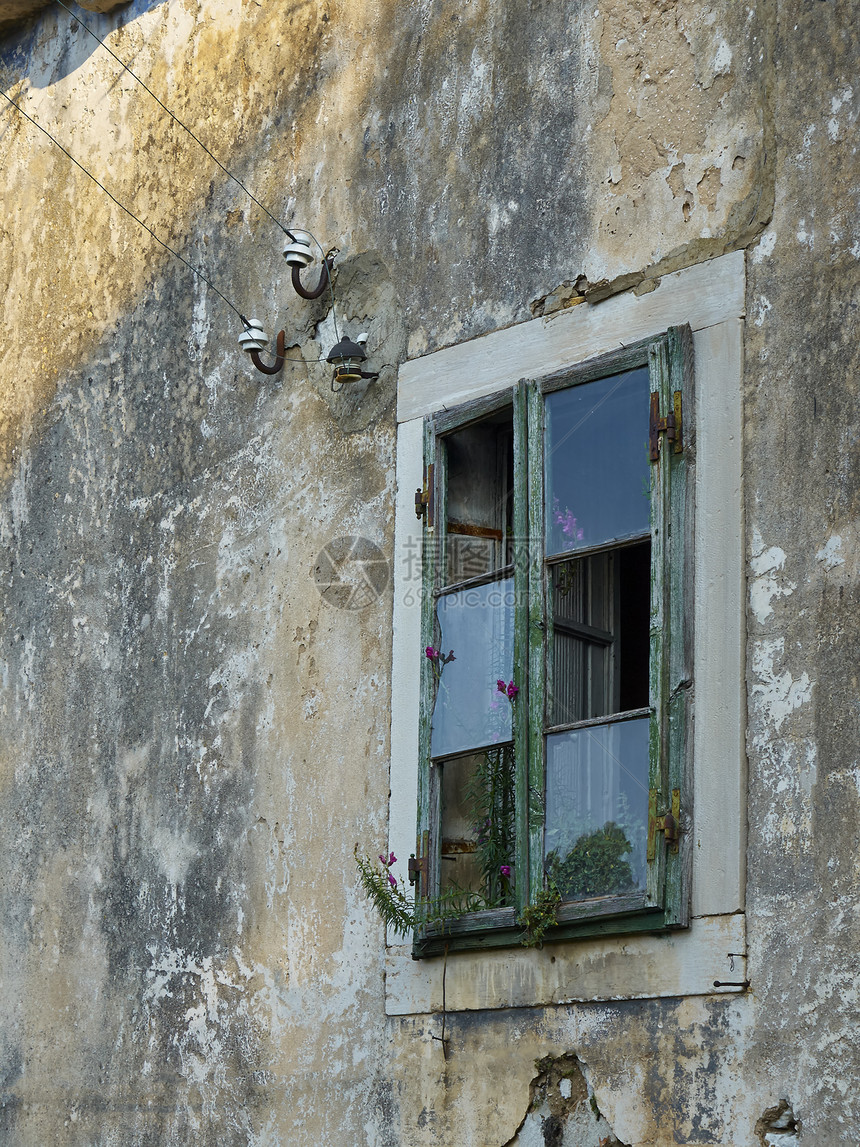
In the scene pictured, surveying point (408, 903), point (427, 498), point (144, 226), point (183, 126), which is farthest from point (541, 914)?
point (183, 126)

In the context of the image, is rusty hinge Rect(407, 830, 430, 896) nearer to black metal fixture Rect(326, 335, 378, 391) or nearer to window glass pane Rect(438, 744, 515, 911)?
window glass pane Rect(438, 744, 515, 911)

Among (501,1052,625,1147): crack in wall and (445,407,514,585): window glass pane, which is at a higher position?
(445,407,514,585): window glass pane

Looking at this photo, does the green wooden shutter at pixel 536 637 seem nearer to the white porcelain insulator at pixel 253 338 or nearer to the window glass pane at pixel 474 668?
the window glass pane at pixel 474 668

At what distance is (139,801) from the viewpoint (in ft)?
18.8

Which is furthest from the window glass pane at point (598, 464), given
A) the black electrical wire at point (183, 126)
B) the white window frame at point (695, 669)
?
the black electrical wire at point (183, 126)

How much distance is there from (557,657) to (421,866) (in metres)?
0.73

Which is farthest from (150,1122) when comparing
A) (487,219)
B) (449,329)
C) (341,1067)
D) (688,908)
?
(487,219)

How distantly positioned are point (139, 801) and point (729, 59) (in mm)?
3230

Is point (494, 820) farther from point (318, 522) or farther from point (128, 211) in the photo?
point (128, 211)

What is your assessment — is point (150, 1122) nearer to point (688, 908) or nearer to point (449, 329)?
point (688, 908)

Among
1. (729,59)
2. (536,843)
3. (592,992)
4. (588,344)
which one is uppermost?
(729,59)

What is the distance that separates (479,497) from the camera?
4.98 metres

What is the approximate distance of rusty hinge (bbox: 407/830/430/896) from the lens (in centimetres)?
455

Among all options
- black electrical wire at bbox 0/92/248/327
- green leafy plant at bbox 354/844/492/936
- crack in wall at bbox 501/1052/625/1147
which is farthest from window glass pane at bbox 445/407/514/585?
crack in wall at bbox 501/1052/625/1147
